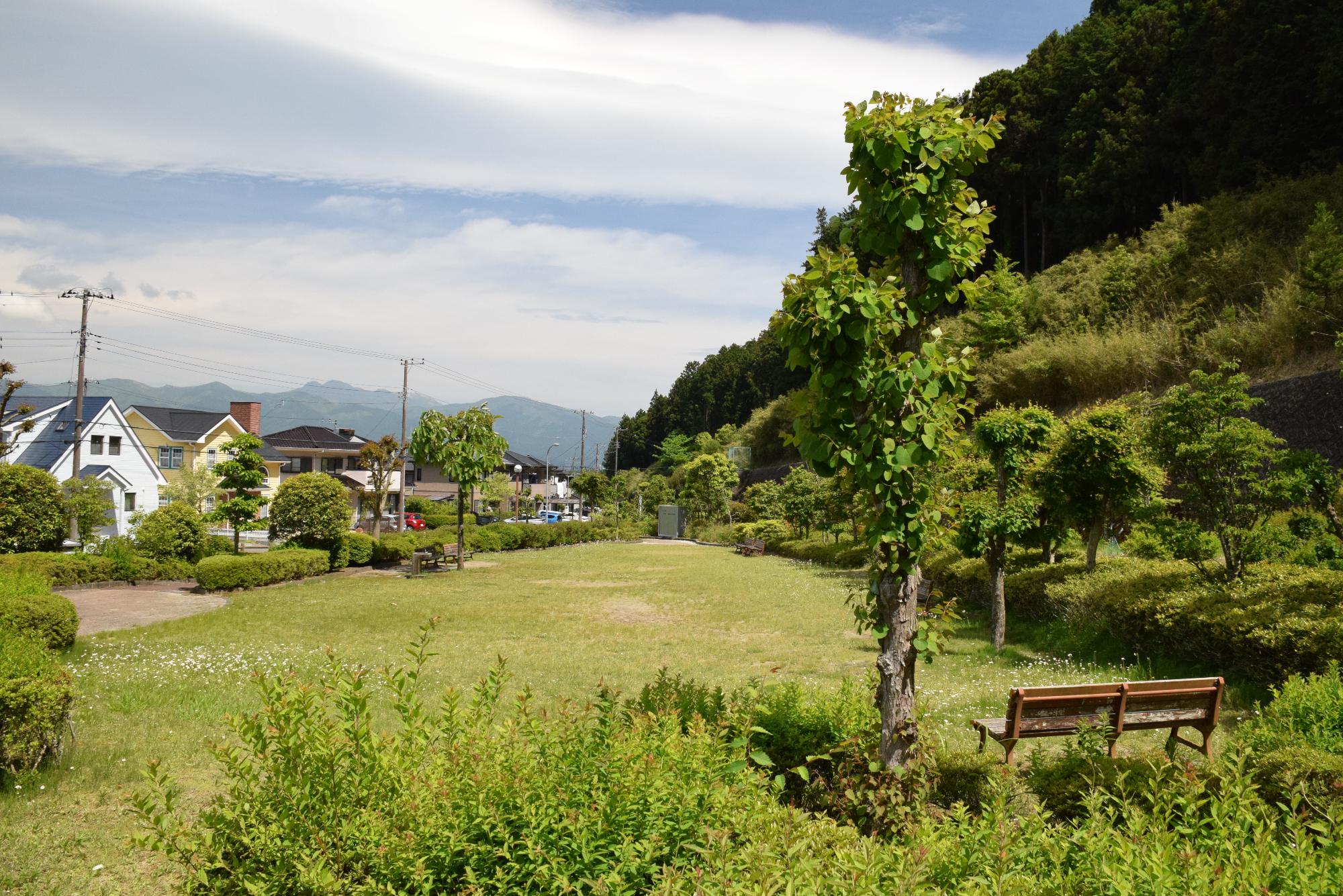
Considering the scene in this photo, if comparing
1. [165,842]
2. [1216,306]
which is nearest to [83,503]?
[165,842]

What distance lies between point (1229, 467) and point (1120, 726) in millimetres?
6034

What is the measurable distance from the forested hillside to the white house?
48.8 m

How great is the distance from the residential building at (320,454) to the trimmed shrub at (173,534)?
42.1 meters

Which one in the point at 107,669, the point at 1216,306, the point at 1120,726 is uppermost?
the point at 1216,306

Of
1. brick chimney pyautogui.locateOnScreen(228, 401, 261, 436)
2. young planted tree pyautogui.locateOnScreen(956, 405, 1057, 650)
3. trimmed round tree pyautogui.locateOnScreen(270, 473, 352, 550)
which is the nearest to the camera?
young planted tree pyautogui.locateOnScreen(956, 405, 1057, 650)

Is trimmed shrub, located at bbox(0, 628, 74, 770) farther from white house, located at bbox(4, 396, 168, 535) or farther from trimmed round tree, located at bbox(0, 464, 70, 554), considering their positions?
white house, located at bbox(4, 396, 168, 535)

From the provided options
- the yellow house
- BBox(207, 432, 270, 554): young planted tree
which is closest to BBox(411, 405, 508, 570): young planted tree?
BBox(207, 432, 270, 554): young planted tree

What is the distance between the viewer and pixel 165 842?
11.2ft

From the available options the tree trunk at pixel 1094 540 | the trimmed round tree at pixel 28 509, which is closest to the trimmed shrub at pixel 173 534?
the trimmed round tree at pixel 28 509

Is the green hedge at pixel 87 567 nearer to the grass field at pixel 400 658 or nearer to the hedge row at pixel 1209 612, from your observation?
the grass field at pixel 400 658

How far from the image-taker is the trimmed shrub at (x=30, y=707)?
6.16 meters

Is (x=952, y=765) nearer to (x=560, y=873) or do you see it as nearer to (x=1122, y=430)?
(x=560, y=873)

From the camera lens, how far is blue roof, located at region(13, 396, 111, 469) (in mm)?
40688

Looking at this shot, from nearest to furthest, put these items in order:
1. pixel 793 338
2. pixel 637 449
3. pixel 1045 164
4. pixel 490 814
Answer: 1. pixel 490 814
2. pixel 793 338
3. pixel 1045 164
4. pixel 637 449
